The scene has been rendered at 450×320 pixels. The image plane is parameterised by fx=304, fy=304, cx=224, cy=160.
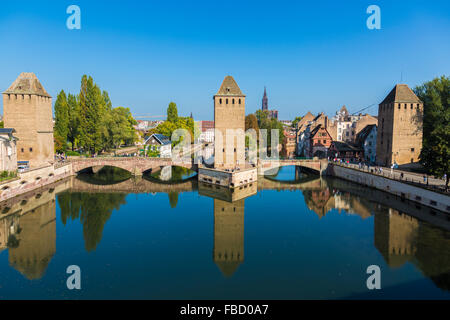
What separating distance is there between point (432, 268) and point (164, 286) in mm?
13901

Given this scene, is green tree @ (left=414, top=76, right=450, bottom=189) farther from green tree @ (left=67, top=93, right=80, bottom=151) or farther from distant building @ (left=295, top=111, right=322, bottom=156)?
green tree @ (left=67, top=93, right=80, bottom=151)

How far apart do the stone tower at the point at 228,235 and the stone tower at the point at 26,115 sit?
23.5 metres

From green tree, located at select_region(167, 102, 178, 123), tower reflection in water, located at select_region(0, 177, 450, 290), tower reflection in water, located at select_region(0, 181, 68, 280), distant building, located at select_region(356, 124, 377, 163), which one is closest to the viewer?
tower reflection in water, located at select_region(0, 181, 68, 280)

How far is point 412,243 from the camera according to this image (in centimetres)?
1964

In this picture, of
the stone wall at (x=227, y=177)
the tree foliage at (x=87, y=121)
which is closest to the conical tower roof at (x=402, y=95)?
the stone wall at (x=227, y=177)

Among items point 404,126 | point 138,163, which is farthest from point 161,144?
point 404,126

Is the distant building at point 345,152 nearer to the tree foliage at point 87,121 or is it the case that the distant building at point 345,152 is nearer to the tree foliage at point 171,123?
the tree foliage at point 171,123

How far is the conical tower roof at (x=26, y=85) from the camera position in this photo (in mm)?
36562

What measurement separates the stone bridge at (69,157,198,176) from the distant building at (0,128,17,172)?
12.8m

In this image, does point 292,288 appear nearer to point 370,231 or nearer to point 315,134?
point 370,231

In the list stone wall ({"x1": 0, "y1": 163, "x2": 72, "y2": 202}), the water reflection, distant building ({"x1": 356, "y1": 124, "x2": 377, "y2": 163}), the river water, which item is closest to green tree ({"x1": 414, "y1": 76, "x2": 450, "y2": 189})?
distant building ({"x1": 356, "y1": 124, "x2": 377, "y2": 163})

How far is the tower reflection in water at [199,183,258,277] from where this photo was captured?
1755 centimetres

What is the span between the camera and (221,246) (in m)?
19.8

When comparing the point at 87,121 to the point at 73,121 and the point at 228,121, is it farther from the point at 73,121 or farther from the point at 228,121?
the point at 228,121
